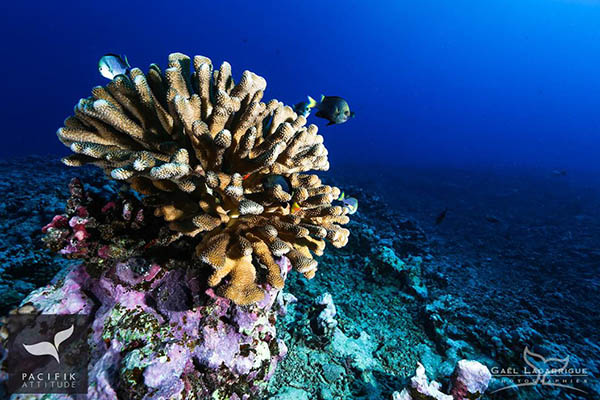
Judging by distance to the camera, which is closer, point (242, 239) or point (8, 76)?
point (242, 239)

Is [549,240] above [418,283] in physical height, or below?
below

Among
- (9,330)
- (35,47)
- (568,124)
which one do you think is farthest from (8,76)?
(568,124)

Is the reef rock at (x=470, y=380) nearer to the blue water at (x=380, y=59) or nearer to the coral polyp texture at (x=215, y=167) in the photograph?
the coral polyp texture at (x=215, y=167)

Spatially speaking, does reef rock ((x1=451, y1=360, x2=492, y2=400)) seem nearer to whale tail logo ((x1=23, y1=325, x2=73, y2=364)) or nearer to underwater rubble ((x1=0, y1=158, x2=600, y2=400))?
underwater rubble ((x1=0, y1=158, x2=600, y2=400))

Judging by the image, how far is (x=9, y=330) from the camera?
5.83 ft

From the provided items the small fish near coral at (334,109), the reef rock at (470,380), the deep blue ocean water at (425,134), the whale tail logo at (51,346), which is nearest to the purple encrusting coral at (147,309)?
the whale tail logo at (51,346)

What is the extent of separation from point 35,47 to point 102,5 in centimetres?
2669

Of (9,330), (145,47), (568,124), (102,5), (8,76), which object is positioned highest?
(102,5)

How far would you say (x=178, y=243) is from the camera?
2.00 meters

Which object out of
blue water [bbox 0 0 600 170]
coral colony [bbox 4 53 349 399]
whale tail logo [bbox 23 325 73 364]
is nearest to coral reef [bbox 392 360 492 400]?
coral colony [bbox 4 53 349 399]

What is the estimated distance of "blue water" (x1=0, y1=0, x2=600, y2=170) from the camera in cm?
8194

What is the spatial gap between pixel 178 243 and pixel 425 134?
133251 mm

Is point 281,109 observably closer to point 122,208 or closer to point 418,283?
point 122,208

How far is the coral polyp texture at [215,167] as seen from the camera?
178 cm
